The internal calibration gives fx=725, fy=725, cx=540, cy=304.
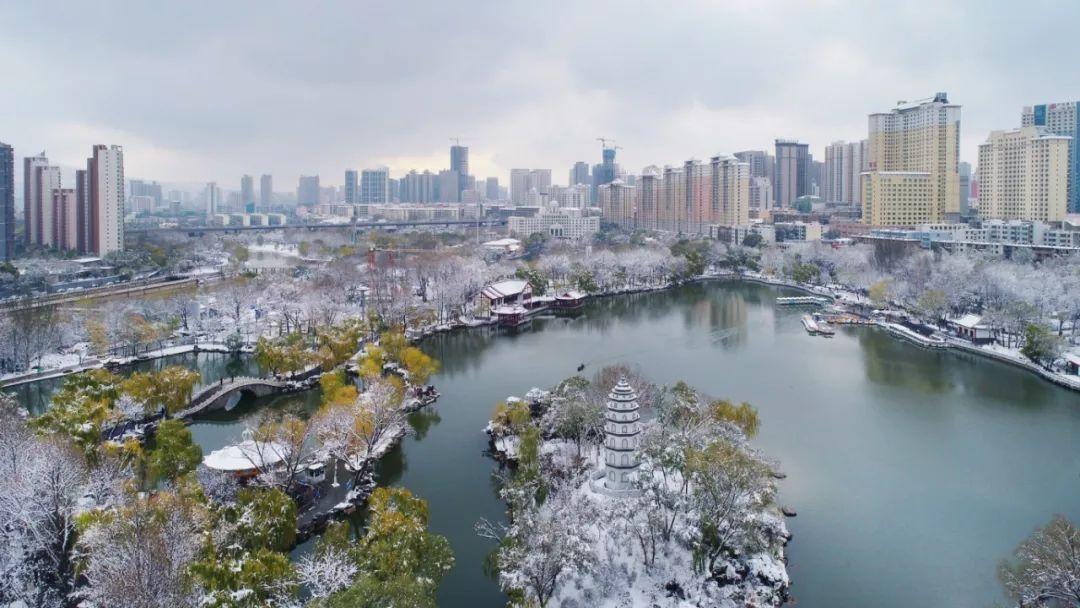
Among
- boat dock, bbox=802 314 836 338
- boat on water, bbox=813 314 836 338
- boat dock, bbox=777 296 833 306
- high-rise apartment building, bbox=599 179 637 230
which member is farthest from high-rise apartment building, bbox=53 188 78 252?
high-rise apartment building, bbox=599 179 637 230

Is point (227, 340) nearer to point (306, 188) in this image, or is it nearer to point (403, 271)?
point (403, 271)

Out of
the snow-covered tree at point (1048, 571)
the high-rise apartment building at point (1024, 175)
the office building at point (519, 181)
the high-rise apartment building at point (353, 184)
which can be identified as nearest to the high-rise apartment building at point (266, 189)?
the high-rise apartment building at point (353, 184)

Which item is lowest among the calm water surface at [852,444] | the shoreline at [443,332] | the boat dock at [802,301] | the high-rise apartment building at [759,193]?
the calm water surface at [852,444]

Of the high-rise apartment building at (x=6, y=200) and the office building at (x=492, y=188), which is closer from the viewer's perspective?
the high-rise apartment building at (x=6, y=200)

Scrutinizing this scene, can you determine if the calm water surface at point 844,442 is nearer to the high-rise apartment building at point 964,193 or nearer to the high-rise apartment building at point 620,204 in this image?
the high-rise apartment building at point 964,193

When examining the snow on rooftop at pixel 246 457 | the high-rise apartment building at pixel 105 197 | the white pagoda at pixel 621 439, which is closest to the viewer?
the white pagoda at pixel 621 439

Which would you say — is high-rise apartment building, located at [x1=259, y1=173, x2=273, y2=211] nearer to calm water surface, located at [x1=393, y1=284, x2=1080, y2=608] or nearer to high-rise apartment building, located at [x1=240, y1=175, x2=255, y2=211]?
high-rise apartment building, located at [x1=240, y1=175, x2=255, y2=211]
